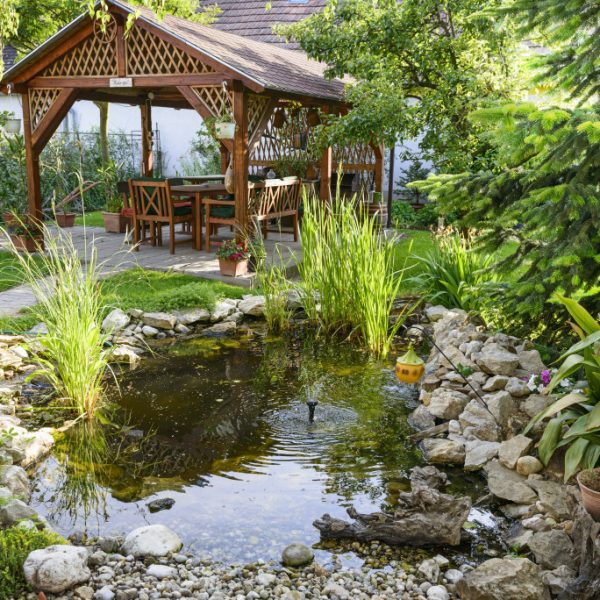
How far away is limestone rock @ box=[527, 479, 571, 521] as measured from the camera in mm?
3633

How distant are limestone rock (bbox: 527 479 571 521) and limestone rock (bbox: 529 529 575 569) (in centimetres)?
26

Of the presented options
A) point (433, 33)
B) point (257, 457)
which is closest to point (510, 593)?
point (257, 457)

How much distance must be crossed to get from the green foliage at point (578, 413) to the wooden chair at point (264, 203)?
227 inches

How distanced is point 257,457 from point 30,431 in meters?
1.52

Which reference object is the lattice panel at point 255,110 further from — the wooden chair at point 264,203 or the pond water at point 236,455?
the pond water at point 236,455

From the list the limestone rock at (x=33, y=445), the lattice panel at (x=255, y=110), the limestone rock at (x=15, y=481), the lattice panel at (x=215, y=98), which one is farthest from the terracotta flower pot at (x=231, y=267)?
the limestone rock at (x=15, y=481)

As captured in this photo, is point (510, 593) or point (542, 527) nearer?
point (510, 593)

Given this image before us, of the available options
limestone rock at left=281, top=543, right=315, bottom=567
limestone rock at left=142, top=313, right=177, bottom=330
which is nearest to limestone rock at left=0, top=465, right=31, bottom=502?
limestone rock at left=281, top=543, right=315, bottom=567

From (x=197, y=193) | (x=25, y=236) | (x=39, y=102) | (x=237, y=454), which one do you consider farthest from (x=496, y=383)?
(x=39, y=102)

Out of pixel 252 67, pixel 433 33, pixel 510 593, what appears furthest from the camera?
pixel 433 33

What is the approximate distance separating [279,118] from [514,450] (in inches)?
380

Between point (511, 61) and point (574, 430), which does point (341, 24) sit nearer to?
point (511, 61)

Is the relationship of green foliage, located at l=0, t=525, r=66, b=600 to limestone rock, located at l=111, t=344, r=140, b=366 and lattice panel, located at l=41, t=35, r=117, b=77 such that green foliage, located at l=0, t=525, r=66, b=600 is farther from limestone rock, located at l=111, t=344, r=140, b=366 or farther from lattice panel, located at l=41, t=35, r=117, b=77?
lattice panel, located at l=41, t=35, r=117, b=77

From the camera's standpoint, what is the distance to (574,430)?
3717 millimetres
